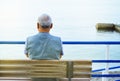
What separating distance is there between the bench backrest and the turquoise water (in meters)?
20.4

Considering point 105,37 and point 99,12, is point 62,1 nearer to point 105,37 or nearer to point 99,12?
point 99,12

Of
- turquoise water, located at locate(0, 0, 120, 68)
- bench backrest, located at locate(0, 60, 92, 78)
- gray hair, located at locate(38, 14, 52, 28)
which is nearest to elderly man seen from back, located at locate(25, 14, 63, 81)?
gray hair, located at locate(38, 14, 52, 28)

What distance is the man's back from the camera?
445 cm

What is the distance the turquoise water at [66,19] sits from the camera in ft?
174

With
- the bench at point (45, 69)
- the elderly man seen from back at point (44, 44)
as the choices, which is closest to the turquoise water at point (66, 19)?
the elderly man seen from back at point (44, 44)

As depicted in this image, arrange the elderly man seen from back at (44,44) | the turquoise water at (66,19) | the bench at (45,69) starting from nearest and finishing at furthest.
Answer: the bench at (45,69)
the elderly man seen from back at (44,44)
the turquoise water at (66,19)

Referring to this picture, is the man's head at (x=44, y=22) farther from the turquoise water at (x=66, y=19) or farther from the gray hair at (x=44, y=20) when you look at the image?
the turquoise water at (x=66, y=19)

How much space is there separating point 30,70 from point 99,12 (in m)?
107

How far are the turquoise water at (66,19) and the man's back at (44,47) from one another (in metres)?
20.2

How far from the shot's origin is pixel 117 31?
214 ft

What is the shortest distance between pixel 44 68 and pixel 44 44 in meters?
0.28

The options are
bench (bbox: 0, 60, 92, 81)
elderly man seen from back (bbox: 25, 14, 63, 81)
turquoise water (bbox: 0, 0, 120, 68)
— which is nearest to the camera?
bench (bbox: 0, 60, 92, 81)

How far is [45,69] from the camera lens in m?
4.34

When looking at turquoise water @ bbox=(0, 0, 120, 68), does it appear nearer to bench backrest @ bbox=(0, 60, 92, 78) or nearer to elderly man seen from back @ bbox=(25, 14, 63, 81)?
elderly man seen from back @ bbox=(25, 14, 63, 81)
